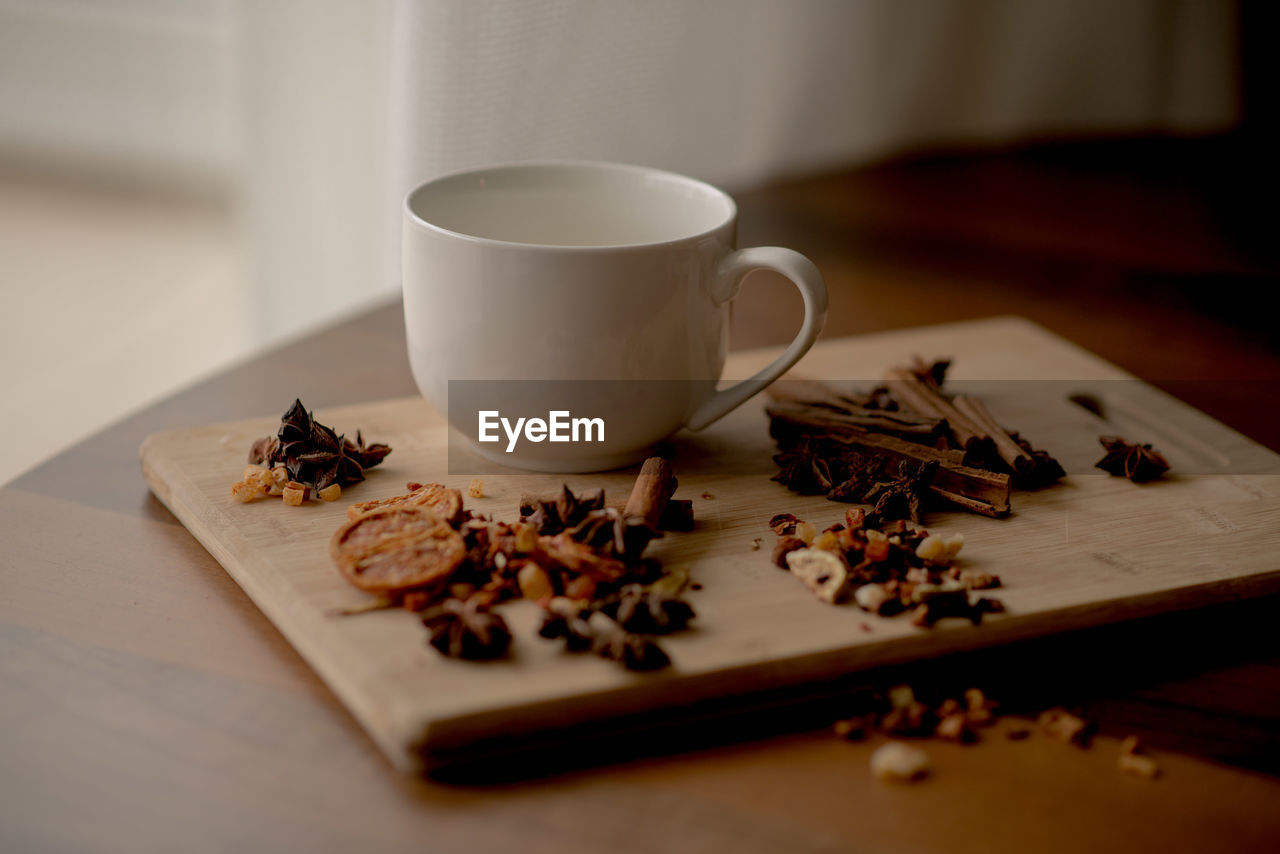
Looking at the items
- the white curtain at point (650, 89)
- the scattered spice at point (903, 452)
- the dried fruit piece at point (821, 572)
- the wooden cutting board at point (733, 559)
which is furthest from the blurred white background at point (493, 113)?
the dried fruit piece at point (821, 572)

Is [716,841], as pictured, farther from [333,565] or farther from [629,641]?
[333,565]

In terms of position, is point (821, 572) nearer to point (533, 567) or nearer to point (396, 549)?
point (533, 567)

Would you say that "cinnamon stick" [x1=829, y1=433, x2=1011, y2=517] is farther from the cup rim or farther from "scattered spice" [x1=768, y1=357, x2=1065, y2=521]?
the cup rim

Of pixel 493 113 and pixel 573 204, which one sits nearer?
pixel 573 204

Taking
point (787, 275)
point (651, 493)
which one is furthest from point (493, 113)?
point (651, 493)

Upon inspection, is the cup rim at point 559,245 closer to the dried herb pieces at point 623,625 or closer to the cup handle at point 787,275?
the cup handle at point 787,275

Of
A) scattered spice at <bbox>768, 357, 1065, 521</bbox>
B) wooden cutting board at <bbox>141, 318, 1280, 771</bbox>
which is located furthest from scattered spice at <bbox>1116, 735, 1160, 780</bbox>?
scattered spice at <bbox>768, 357, 1065, 521</bbox>

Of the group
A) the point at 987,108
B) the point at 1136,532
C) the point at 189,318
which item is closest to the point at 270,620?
the point at 1136,532
